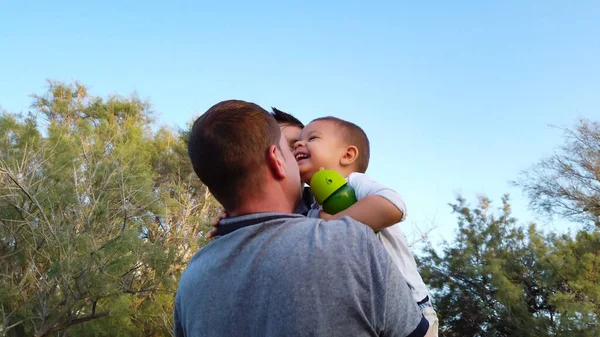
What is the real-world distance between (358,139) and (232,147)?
2.81ft

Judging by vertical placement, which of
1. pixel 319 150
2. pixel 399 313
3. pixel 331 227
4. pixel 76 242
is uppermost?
pixel 319 150

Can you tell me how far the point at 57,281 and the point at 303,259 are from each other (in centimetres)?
1061

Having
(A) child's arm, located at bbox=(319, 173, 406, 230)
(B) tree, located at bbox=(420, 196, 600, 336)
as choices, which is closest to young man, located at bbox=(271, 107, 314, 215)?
(A) child's arm, located at bbox=(319, 173, 406, 230)

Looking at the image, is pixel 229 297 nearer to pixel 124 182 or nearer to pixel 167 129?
pixel 124 182

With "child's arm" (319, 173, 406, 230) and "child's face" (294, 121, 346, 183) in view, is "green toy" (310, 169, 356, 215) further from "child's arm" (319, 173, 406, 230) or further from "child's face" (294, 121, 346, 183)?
"child's face" (294, 121, 346, 183)

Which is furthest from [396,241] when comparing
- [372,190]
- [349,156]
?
[349,156]

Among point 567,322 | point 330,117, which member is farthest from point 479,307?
point 330,117

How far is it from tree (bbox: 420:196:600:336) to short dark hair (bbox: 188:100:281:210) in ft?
28.2

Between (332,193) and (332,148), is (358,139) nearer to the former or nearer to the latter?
(332,148)

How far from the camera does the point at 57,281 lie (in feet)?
33.8

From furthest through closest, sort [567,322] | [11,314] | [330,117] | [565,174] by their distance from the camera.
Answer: [565,174], [11,314], [567,322], [330,117]

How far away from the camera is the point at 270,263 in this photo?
39.1 inches

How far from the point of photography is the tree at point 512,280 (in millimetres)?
9141

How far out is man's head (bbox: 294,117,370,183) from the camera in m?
1.80
